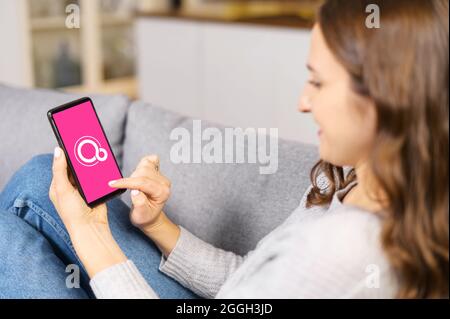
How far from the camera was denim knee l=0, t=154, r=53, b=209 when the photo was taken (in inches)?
44.7

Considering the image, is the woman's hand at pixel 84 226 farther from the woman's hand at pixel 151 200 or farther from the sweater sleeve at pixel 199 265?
the sweater sleeve at pixel 199 265

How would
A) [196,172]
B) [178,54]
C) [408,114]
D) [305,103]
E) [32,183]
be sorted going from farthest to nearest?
[178,54] → [196,172] → [32,183] → [305,103] → [408,114]

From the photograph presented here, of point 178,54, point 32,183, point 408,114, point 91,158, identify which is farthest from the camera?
point 178,54

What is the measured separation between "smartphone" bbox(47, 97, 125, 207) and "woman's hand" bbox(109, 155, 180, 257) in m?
0.03

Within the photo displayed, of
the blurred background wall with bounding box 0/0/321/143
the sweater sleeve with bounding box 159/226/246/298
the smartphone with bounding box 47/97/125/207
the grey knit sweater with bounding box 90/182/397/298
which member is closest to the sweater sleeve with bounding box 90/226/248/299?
the sweater sleeve with bounding box 159/226/246/298

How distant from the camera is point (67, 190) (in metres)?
0.97

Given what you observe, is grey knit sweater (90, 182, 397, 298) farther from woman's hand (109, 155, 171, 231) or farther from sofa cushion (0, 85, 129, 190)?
sofa cushion (0, 85, 129, 190)

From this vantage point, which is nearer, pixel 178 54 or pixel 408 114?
pixel 408 114

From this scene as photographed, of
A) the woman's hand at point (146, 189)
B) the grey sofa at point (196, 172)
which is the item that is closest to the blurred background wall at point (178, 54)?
the grey sofa at point (196, 172)

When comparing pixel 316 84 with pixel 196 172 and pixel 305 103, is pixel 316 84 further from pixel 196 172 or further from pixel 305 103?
pixel 196 172

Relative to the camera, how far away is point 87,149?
1.04 m

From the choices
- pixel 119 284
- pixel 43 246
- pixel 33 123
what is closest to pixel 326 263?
pixel 119 284
